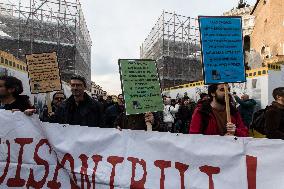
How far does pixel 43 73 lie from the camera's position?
6.22 m

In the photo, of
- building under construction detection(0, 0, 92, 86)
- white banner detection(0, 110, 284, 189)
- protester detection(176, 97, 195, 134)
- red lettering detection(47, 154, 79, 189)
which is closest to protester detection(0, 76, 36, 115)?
white banner detection(0, 110, 284, 189)

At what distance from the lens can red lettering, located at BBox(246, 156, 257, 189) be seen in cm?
371

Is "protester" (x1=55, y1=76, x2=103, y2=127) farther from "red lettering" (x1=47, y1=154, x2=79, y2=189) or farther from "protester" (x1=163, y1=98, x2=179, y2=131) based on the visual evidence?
"protester" (x1=163, y1=98, x2=179, y2=131)

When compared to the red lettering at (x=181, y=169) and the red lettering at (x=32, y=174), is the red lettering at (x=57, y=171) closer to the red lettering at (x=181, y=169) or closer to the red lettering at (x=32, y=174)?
the red lettering at (x=32, y=174)

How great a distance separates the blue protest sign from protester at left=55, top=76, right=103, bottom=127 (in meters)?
1.55

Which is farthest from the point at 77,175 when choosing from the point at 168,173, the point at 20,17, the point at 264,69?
the point at 20,17

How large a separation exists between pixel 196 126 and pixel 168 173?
679 mm

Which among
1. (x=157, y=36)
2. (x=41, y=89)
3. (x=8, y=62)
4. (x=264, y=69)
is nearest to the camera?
(x=41, y=89)

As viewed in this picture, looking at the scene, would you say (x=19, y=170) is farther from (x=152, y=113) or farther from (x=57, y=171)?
(x=152, y=113)

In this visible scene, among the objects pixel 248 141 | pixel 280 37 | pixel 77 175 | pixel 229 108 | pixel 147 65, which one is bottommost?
pixel 77 175

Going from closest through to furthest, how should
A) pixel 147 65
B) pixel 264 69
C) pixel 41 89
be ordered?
pixel 147 65 → pixel 41 89 → pixel 264 69

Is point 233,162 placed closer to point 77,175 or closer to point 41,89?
point 77,175

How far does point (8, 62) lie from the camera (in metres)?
10.1

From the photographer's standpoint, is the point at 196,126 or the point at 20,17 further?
the point at 20,17
